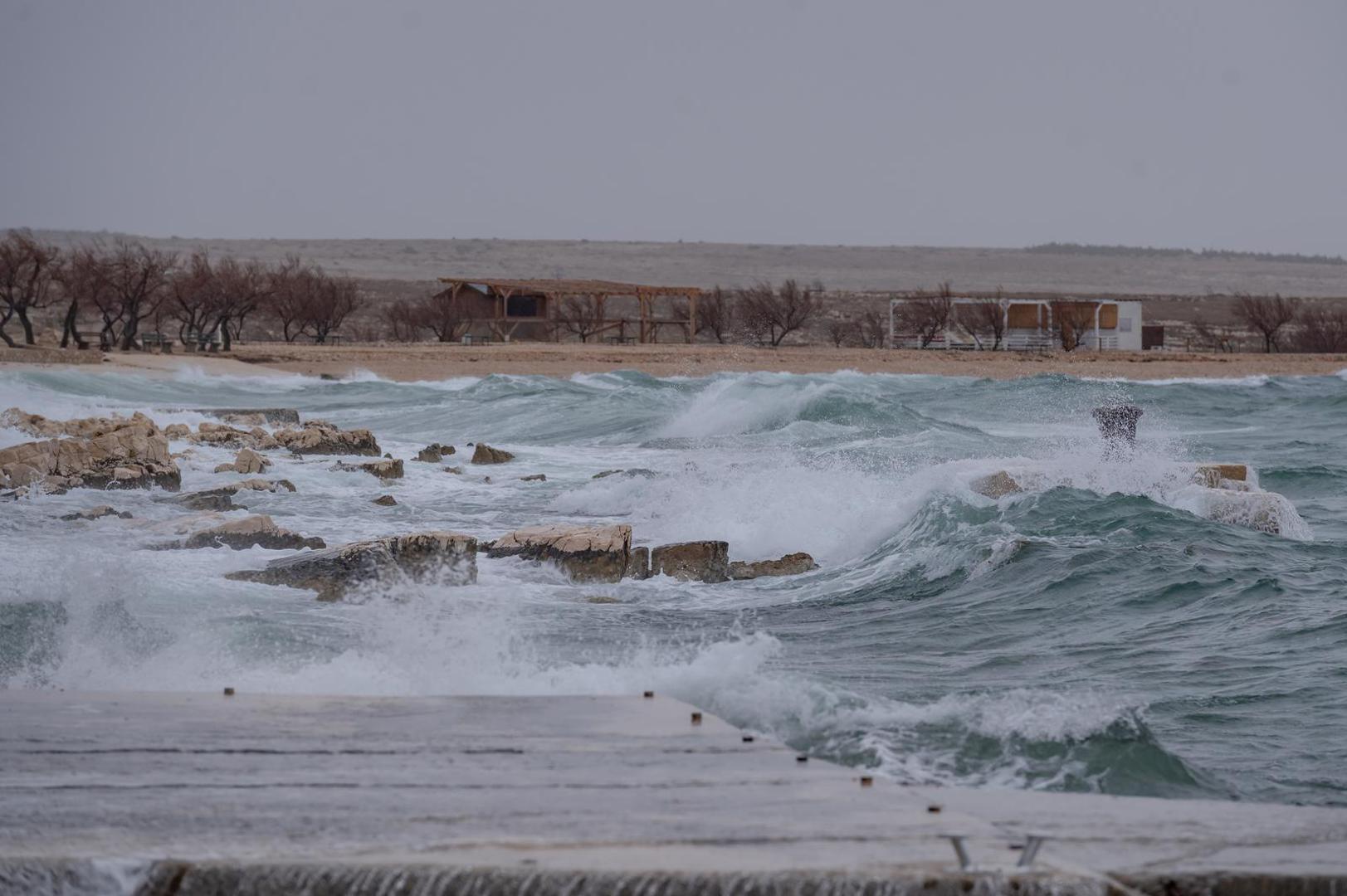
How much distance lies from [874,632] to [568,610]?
2.05m

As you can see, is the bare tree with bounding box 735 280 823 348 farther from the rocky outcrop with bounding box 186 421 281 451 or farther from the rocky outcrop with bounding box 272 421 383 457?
the rocky outcrop with bounding box 272 421 383 457

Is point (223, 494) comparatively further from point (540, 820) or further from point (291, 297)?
point (291, 297)

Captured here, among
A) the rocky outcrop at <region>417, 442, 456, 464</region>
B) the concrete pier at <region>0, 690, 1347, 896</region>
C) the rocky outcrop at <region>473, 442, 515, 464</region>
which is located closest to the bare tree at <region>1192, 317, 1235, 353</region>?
the rocky outcrop at <region>473, 442, 515, 464</region>

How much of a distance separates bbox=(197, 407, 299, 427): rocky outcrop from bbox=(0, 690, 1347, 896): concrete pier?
76.3ft

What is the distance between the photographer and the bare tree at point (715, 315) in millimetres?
68000

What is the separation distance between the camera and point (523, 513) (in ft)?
53.1

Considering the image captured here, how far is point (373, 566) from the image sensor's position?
10430 millimetres

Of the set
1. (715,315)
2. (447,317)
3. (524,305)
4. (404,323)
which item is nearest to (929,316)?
(715,315)

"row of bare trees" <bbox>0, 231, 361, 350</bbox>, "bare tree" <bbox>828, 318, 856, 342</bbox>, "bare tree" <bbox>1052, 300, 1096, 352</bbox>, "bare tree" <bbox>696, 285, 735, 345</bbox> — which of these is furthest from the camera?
"bare tree" <bbox>828, 318, 856, 342</bbox>

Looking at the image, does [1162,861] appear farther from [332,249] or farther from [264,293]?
[332,249]

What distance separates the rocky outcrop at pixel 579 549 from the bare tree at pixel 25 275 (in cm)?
4019

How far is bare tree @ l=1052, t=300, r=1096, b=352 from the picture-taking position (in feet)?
199

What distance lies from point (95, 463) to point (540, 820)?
15480mm

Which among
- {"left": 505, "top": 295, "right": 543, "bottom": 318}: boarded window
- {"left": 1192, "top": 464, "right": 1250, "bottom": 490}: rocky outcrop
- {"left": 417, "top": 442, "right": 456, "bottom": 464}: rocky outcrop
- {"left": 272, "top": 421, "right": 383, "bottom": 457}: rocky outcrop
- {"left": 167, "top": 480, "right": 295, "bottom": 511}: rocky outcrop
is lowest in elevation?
{"left": 417, "top": 442, "right": 456, "bottom": 464}: rocky outcrop
